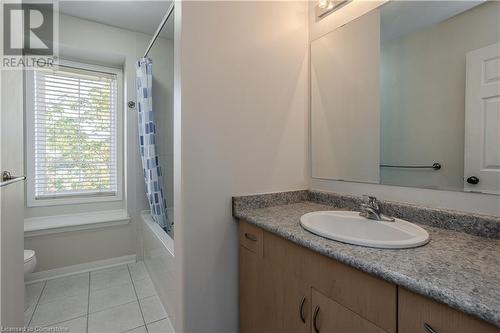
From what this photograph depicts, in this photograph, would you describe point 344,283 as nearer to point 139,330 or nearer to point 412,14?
point 412,14

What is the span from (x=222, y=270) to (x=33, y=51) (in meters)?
2.72

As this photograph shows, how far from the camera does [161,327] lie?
1566 mm

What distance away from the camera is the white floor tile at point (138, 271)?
2.21m

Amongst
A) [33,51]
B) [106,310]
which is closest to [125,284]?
[106,310]

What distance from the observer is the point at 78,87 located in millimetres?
2463

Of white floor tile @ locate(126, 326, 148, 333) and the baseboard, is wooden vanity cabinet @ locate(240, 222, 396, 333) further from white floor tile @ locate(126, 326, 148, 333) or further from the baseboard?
the baseboard

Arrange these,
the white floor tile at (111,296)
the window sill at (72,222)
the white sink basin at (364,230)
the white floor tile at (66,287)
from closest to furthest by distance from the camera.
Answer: the white sink basin at (364,230), the white floor tile at (111,296), the white floor tile at (66,287), the window sill at (72,222)

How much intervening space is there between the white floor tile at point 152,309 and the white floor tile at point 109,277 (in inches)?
16.3

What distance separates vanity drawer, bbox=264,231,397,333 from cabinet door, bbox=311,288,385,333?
16 millimetres

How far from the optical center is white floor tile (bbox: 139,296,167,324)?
1.65 metres

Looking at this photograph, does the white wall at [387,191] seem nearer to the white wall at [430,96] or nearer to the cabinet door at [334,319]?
the white wall at [430,96]

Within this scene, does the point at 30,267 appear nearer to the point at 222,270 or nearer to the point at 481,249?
the point at 222,270

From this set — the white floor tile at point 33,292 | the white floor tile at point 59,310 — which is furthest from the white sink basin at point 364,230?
the white floor tile at point 33,292

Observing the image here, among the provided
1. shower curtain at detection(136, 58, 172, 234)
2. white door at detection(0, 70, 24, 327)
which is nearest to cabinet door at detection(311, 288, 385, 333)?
white door at detection(0, 70, 24, 327)
